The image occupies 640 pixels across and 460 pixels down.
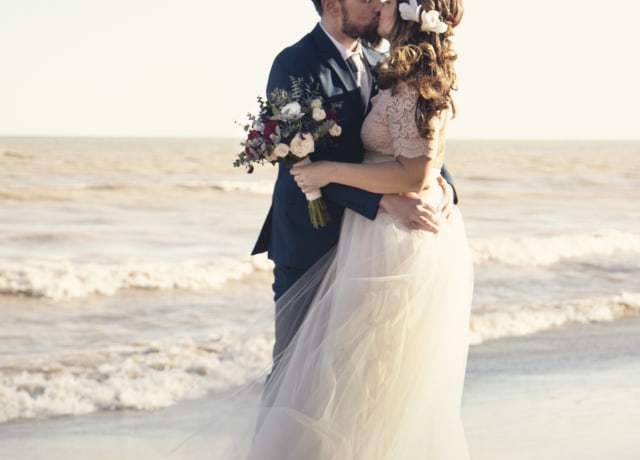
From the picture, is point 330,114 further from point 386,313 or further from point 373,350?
point 373,350

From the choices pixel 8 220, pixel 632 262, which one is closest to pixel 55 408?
pixel 632 262

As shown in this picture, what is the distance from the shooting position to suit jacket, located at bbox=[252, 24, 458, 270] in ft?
12.0

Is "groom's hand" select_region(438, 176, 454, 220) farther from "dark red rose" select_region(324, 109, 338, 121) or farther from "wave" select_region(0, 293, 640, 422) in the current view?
"wave" select_region(0, 293, 640, 422)

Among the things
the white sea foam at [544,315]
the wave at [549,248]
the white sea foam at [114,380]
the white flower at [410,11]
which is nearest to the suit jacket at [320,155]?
the white flower at [410,11]

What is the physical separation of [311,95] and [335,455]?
133 cm

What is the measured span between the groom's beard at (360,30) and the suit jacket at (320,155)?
0.09 metres

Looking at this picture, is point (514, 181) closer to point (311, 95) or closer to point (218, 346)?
point (218, 346)

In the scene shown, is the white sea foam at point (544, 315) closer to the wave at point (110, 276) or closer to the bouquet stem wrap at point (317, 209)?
the wave at point (110, 276)

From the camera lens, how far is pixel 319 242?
3.81 m

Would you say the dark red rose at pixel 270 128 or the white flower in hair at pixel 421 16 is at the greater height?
the white flower in hair at pixel 421 16

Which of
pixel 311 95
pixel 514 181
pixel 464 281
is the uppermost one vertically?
pixel 311 95

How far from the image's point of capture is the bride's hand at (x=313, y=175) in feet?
11.8

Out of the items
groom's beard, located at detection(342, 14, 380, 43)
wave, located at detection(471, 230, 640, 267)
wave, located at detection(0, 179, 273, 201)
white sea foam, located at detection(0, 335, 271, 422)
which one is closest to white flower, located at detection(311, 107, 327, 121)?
groom's beard, located at detection(342, 14, 380, 43)

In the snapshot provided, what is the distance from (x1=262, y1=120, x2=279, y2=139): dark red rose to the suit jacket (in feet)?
0.56
